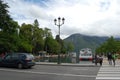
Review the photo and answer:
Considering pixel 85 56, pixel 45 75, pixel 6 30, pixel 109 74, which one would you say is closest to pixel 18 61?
pixel 45 75

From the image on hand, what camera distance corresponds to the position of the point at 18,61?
92.1 ft

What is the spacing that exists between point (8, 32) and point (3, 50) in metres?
5.93

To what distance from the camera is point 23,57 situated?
28.0m

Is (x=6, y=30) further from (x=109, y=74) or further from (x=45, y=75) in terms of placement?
(x=109, y=74)

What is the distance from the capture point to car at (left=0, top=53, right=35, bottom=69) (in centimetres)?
2780

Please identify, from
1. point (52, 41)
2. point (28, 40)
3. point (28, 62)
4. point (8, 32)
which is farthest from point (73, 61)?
point (52, 41)

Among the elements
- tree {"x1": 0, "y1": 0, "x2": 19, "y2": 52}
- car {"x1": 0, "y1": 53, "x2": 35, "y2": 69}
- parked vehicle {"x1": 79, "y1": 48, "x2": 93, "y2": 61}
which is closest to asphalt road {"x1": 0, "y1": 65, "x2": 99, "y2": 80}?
car {"x1": 0, "y1": 53, "x2": 35, "y2": 69}

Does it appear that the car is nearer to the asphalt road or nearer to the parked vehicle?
the asphalt road

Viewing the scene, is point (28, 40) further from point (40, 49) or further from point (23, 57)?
point (23, 57)

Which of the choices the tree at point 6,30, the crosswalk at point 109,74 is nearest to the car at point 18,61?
the crosswalk at point 109,74

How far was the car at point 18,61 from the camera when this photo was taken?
1094 inches

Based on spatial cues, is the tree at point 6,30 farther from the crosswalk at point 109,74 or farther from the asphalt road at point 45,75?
the crosswalk at point 109,74

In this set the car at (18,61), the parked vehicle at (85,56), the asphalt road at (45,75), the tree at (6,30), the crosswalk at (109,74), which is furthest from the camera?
the parked vehicle at (85,56)

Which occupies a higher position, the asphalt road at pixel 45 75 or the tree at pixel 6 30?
the tree at pixel 6 30
